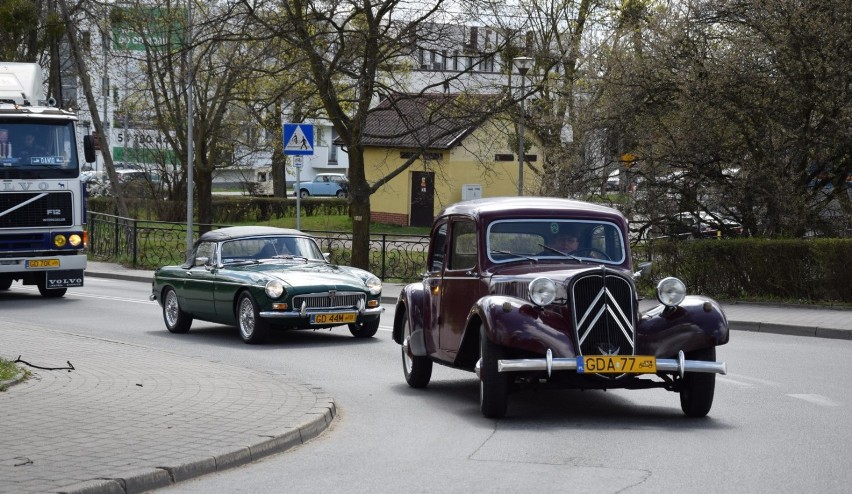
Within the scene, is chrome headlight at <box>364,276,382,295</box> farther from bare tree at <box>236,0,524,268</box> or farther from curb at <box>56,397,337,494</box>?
bare tree at <box>236,0,524,268</box>

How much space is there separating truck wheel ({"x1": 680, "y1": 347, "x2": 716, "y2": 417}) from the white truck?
49.8 ft

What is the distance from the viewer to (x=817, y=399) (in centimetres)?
1130

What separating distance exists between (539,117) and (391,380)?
30866 millimetres

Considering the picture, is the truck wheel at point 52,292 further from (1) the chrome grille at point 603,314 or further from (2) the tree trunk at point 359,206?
(1) the chrome grille at point 603,314

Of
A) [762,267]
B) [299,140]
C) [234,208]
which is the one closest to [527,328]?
[762,267]

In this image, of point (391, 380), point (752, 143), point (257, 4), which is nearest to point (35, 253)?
→ point (257, 4)

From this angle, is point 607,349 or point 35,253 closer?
point 607,349

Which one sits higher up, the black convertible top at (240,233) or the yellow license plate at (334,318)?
the black convertible top at (240,233)

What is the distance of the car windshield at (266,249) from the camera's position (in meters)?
17.5

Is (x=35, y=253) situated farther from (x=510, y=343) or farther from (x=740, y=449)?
(x=740, y=449)

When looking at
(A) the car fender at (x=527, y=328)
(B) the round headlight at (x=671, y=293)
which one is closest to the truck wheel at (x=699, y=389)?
(B) the round headlight at (x=671, y=293)

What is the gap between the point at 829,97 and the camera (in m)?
22.6

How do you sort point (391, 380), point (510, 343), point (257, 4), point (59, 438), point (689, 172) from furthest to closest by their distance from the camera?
point (257, 4)
point (689, 172)
point (391, 380)
point (510, 343)
point (59, 438)

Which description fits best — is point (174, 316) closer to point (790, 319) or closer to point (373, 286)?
point (373, 286)
